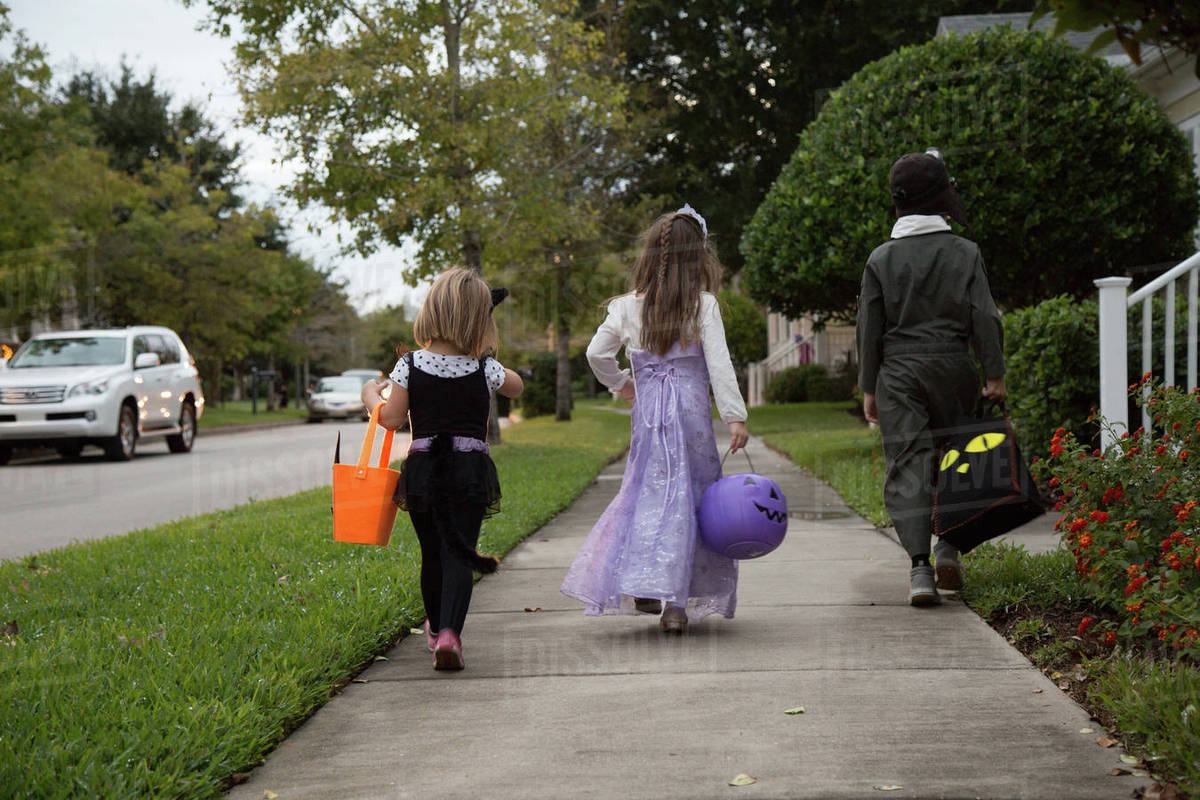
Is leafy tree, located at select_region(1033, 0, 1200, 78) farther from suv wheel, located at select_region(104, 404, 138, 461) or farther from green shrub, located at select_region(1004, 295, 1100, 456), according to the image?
suv wheel, located at select_region(104, 404, 138, 461)

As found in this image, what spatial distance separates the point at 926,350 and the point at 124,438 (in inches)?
544

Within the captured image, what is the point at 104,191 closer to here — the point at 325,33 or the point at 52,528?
the point at 325,33

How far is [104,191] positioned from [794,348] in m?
19.1

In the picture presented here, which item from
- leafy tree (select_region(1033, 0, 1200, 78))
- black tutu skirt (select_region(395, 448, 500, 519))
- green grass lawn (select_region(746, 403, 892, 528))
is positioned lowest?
green grass lawn (select_region(746, 403, 892, 528))

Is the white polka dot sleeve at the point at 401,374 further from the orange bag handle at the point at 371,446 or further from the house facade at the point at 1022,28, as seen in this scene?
the house facade at the point at 1022,28

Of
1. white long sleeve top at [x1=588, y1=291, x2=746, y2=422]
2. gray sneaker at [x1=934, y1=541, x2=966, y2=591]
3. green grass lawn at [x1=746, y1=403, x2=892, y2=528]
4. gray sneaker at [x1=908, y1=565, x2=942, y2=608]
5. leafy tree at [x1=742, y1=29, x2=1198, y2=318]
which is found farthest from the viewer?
leafy tree at [x1=742, y1=29, x2=1198, y2=318]

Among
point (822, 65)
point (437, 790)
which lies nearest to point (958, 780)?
point (437, 790)

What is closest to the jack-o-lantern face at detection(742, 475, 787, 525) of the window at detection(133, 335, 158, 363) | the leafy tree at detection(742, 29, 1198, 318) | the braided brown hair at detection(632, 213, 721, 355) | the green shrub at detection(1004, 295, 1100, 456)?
the braided brown hair at detection(632, 213, 721, 355)

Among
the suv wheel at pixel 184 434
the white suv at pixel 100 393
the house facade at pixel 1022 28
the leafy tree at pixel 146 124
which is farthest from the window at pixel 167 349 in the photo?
the leafy tree at pixel 146 124

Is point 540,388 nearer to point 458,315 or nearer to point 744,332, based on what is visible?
point 744,332

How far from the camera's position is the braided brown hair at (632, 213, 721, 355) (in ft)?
16.5

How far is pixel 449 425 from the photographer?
4.55 m

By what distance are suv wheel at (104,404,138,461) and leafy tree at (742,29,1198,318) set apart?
9.98m

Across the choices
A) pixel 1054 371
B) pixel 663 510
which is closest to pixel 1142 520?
pixel 663 510
